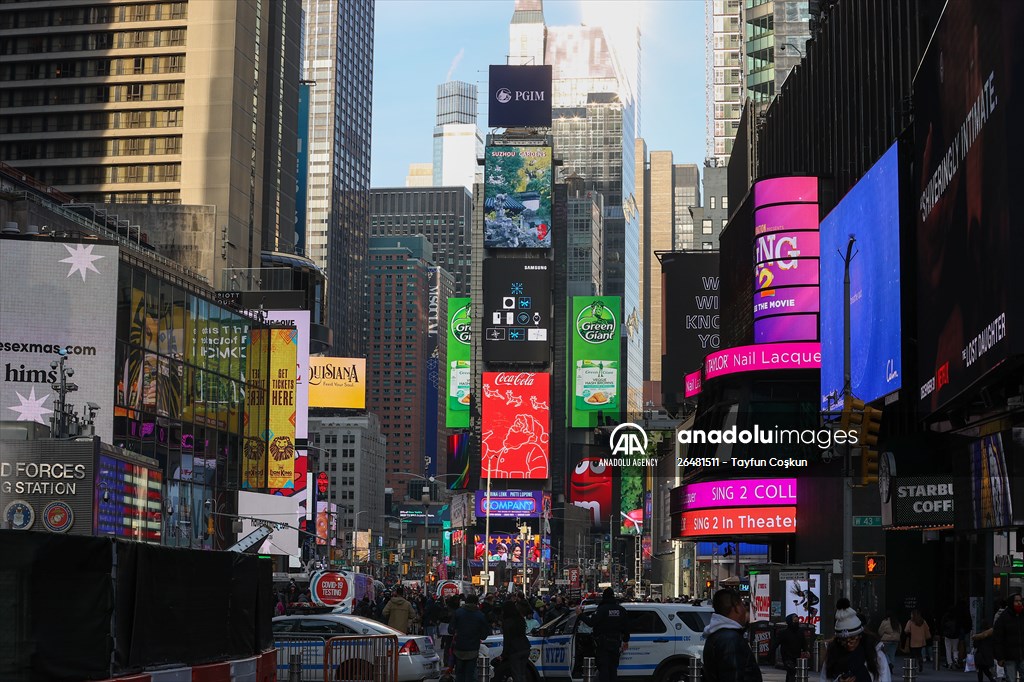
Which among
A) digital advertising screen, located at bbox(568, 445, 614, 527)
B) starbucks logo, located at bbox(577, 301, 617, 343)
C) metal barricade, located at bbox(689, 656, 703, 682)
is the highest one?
starbucks logo, located at bbox(577, 301, 617, 343)

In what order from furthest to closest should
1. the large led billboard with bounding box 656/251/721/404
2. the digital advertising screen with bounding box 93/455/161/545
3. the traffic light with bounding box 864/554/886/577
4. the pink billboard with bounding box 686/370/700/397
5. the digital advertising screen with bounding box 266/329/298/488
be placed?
the large led billboard with bounding box 656/251/721/404 → the pink billboard with bounding box 686/370/700/397 → the digital advertising screen with bounding box 266/329/298/488 → the traffic light with bounding box 864/554/886/577 → the digital advertising screen with bounding box 93/455/161/545

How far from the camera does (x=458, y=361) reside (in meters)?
174

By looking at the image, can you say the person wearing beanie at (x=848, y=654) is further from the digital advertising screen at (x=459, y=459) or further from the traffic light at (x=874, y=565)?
the digital advertising screen at (x=459, y=459)

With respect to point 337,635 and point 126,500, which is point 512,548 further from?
point 337,635

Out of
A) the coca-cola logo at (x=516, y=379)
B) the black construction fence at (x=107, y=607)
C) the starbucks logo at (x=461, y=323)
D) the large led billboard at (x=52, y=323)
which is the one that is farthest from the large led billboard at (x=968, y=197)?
the starbucks logo at (x=461, y=323)

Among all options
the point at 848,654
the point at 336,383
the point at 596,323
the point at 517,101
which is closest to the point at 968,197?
the point at 848,654

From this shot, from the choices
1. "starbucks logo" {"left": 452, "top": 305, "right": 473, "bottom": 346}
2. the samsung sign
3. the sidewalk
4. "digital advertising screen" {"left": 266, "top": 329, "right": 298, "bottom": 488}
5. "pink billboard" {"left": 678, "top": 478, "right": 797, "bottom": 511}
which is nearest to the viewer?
the sidewalk

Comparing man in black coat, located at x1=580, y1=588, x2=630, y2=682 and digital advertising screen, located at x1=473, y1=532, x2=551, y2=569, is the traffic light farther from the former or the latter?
digital advertising screen, located at x1=473, y1=532, x2=551, y2=569

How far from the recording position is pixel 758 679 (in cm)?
1190

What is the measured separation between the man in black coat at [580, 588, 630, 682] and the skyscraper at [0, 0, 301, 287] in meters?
79.6

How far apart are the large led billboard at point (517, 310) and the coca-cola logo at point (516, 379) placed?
720 cm

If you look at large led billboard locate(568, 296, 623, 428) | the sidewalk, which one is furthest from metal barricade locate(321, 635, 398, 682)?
large led billboard locate(568, 296, 623, 428)

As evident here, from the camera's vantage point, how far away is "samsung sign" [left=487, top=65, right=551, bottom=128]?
181 m

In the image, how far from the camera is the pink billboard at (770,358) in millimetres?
58531
